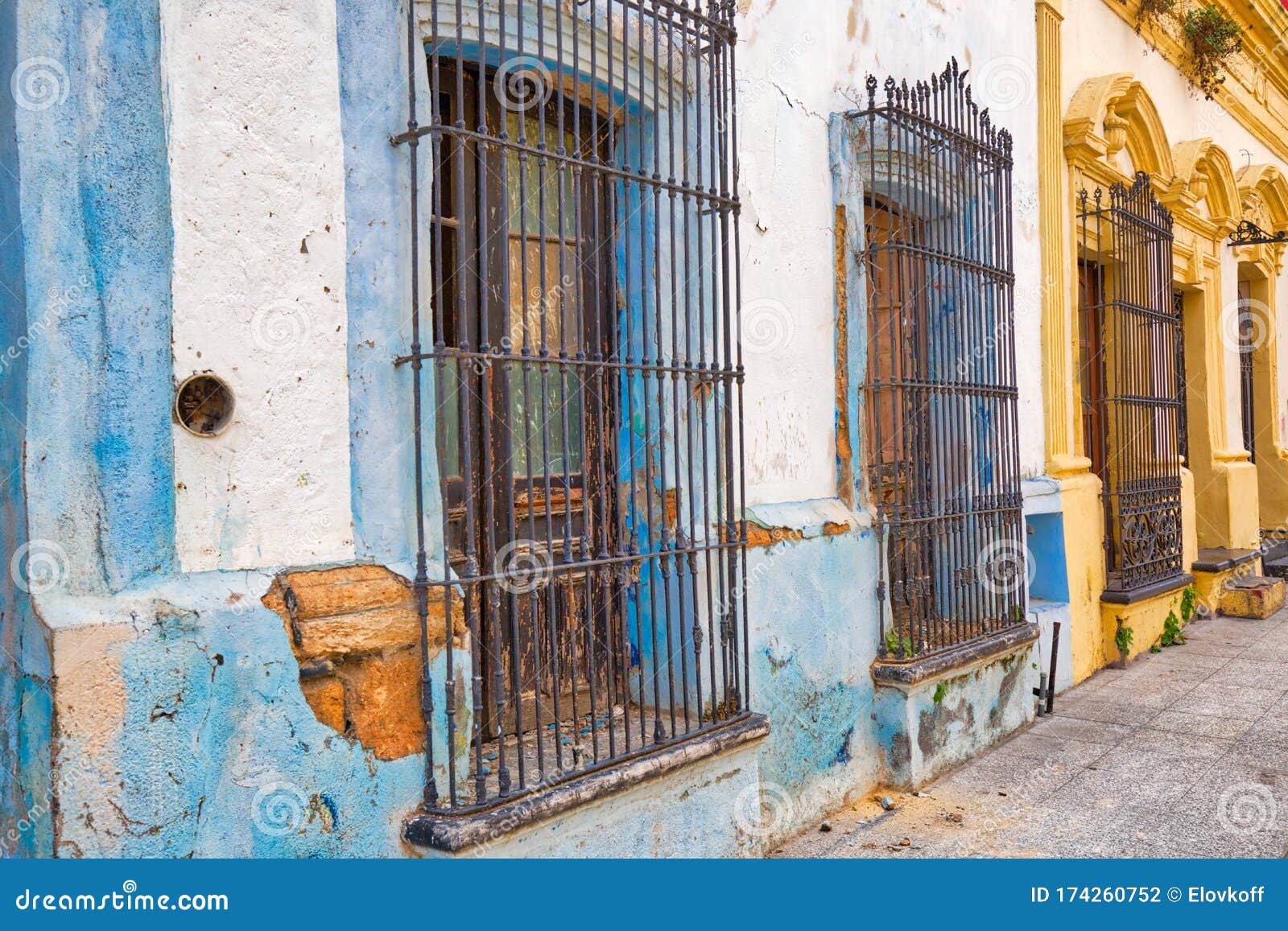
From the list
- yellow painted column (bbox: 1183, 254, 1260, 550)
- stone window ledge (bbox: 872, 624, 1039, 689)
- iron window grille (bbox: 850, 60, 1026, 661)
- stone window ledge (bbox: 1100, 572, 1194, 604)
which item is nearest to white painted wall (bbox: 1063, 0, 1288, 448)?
yellow painted column (bbox: 1183, 254, 1260, 550)

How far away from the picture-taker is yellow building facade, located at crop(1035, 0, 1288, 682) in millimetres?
6766

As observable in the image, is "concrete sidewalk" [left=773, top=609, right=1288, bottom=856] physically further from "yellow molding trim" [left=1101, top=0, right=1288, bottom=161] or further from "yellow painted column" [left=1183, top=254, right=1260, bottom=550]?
"yellow molding trim" [left=1101, top=0, right=1288, bottom=161]

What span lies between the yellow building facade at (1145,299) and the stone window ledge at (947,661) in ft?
4.50

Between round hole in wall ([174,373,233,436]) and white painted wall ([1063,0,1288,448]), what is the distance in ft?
19.9

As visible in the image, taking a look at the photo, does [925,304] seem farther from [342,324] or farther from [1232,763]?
[342,324]

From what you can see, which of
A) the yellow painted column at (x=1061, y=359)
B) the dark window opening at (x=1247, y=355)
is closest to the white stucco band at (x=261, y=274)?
the yellow painted column at (x=1061, y=359)

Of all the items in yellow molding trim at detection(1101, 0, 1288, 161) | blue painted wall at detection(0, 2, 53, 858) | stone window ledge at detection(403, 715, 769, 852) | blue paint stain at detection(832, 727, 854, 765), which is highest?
yellow molding trim at detection(1101, 0, 1288, 161)

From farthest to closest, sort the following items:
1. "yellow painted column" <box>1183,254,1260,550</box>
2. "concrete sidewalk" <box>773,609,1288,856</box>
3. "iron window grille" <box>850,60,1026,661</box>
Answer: "yellow painted column" <box>1183,254,1260,550</box> → "iron window grille" <box>850,60,1026,661</box> → "concrete sidewalk" <box>773,609,1288,856</box>

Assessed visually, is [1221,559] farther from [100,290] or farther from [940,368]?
[100,290]

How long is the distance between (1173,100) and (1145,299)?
2.28m

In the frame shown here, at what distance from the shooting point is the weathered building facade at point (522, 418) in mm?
2387

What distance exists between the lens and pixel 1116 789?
465 cm

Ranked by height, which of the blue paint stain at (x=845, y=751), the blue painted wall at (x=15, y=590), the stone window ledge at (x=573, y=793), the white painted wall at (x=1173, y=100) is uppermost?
the white painted wall at (x=1173, y=100)

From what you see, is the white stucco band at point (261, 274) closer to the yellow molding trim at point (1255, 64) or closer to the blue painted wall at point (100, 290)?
the blue painted wall at point (100, 290)
